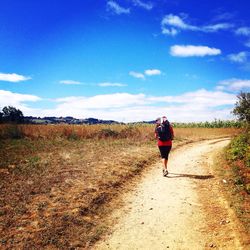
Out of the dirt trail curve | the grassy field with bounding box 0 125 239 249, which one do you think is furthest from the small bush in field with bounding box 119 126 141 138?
the dirt trail curve

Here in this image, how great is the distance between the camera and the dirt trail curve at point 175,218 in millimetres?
8148

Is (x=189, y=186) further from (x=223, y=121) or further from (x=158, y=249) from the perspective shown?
(x=223, y=121)

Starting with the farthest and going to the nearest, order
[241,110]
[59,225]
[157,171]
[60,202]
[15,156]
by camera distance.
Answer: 1. [241,110]
2. [15,156]
3. [157,171]
4. [60,202]
5. [59,225]

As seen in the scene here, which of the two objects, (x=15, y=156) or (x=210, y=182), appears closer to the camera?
(x=210, y=182)

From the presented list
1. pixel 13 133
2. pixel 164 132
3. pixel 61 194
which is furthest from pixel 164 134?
pixel 13 133

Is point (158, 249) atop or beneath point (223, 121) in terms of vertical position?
beneath

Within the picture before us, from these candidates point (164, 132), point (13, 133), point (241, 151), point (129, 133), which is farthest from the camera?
point (129, 133)

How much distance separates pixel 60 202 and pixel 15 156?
35.7ft

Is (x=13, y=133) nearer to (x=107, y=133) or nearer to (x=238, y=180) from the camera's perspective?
(x=107, y=133)

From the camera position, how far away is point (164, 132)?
14.6 meters

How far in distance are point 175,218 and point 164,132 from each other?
18.4 feet

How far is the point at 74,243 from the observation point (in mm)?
8008

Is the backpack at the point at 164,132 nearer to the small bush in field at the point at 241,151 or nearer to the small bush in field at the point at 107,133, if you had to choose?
the small bush in field at the point at 241,151

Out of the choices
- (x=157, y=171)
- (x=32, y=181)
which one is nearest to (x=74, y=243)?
(x=32, y=181)
